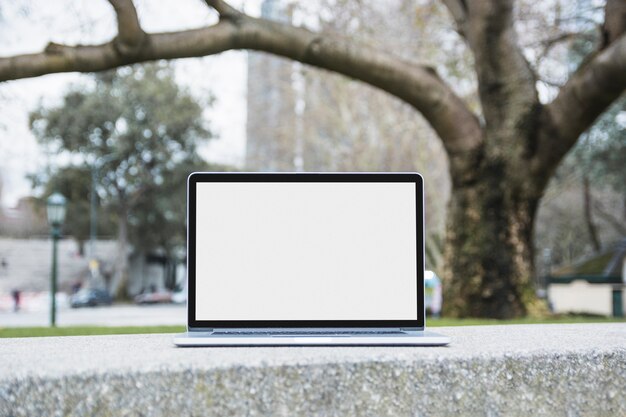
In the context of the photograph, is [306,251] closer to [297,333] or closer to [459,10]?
[297,333]

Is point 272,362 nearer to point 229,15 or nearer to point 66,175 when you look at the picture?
point 229,15

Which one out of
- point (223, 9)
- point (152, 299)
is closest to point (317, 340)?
point (223, 9)

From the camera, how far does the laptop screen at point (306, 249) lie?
185cm

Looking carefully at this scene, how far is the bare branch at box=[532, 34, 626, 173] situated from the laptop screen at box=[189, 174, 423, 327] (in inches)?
207

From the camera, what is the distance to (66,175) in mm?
36875

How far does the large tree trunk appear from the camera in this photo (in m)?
7.23

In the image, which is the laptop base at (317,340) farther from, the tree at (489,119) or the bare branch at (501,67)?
the bare branch at (501,67)

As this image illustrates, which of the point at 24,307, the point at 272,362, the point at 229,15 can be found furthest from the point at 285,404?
the point at 24,307

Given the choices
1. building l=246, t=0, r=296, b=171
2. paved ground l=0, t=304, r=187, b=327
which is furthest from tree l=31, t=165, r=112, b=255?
building l=246, t=0, r=296, b=171

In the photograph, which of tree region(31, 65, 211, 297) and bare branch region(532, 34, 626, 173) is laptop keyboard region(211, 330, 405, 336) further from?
tree region(31, 65, 211, 297)

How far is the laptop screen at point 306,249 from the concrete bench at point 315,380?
0.19 meters

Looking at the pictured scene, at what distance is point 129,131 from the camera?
36.8 m

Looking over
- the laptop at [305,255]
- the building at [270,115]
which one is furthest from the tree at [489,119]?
the building at [270,115]

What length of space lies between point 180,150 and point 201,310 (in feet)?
122
